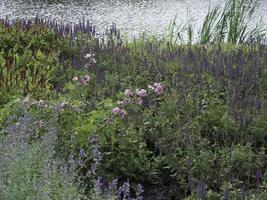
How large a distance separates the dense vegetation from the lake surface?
694 centimetres

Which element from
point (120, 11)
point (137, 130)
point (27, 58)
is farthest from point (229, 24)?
point (120, 11)

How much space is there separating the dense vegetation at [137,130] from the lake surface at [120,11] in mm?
6936

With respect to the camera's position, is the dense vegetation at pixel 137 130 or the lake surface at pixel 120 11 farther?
the lake surface at pixel 120 11

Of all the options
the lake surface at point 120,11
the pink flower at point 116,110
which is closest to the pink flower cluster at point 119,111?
the pink flower at point 116,110

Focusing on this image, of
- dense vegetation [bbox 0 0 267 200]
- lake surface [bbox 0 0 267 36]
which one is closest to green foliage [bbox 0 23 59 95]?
dense vegetation [bbox 0 0 267 200]

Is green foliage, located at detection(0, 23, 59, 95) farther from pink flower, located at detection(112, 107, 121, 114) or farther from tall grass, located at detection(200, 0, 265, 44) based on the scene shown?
tall grass, located at detection(200, 0, 265, 44)

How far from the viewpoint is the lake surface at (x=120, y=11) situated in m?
13.8

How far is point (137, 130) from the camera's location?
430 centimetres

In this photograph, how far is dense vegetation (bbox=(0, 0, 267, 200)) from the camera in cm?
308

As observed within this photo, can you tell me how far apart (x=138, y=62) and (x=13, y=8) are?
1031 cm

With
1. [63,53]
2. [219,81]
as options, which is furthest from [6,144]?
[63,53]

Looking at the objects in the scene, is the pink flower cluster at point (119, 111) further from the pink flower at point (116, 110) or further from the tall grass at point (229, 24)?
the tall grass at point (229, 24)

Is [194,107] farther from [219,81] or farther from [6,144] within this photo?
[6,144]

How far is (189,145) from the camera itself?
3820 millimetres
